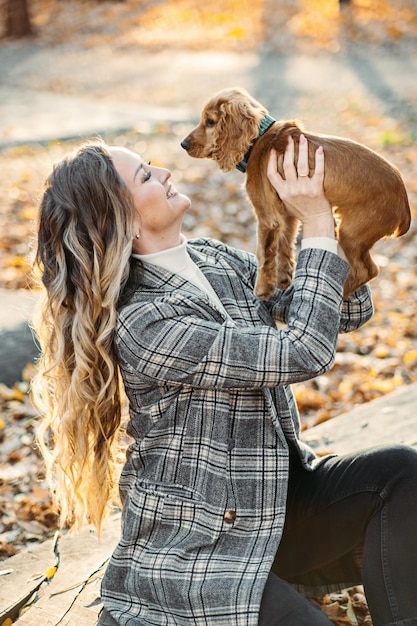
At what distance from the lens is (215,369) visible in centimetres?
217

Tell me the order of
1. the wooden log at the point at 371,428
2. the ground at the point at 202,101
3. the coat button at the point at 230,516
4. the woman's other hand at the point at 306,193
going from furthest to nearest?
the ground at the point at 202,101 → the wooden log at the point at 371,428 → the woman's other hand at the point at 306,193 → the coat button at the point at 230,516

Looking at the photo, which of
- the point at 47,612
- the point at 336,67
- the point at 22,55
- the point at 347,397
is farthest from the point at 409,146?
the point at 22,55

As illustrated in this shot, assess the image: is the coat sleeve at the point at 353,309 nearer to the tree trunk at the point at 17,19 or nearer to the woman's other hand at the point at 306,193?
the woman's other hand at the point at 306,193

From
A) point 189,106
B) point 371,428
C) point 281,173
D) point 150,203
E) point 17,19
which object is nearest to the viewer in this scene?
point 150,203

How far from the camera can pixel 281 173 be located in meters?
2.58

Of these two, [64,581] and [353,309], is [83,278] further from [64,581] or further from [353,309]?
[64,581]

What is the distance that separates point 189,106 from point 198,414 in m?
10.9

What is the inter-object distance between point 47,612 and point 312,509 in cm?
97

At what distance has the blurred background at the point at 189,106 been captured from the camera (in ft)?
14.6

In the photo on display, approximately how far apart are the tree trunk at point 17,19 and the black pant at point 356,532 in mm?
19685

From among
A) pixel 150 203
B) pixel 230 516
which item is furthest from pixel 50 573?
pixel 150 203

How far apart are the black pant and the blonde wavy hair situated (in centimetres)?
72

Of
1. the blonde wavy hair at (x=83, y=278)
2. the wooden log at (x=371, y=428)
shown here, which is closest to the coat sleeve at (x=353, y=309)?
the blonde wavy hair at (x=83, y=278)

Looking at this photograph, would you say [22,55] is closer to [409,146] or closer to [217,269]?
[409,146]
